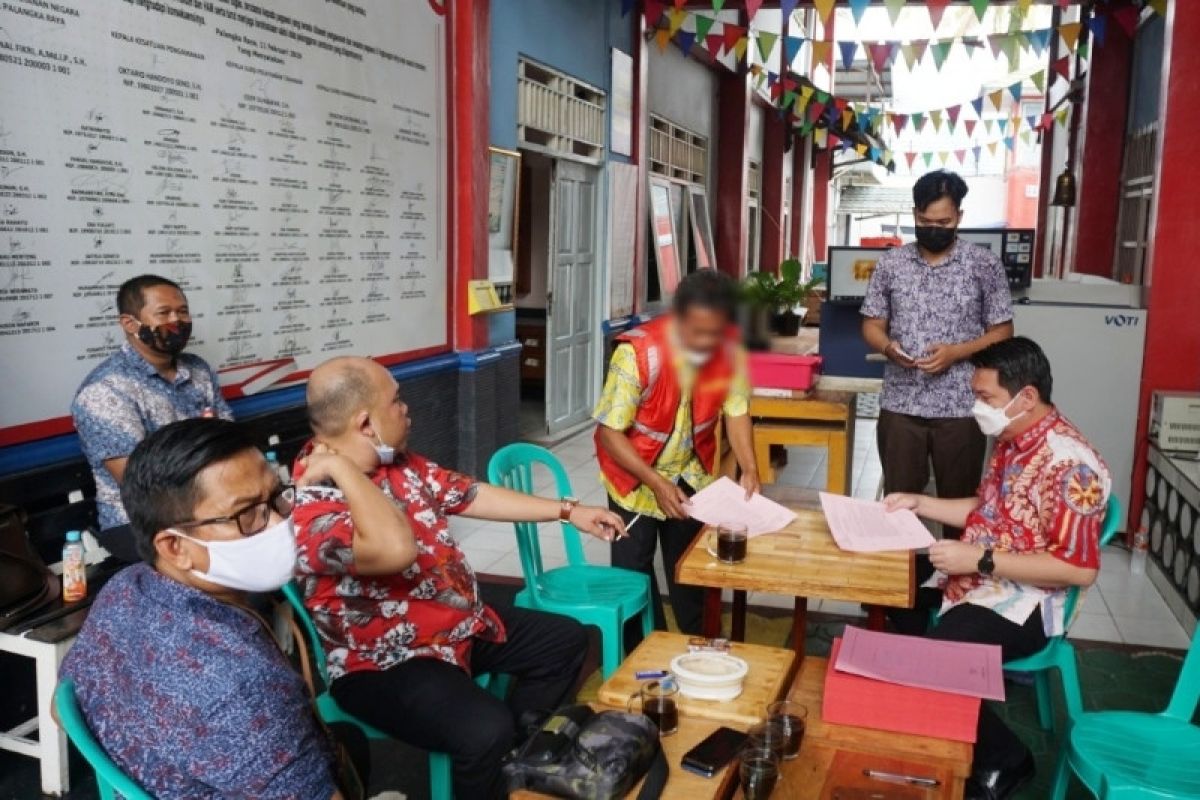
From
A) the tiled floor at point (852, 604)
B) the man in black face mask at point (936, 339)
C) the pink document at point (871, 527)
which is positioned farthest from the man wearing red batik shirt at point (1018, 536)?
the tiled floor at point (852, 604)

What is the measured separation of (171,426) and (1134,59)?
7.87m

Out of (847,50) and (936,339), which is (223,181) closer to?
(936,339)

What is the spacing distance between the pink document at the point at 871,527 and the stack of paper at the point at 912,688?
474mm

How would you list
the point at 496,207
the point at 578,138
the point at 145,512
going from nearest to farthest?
1. the point at 145,512
2. the point at 496,207
3. the point at 578,138

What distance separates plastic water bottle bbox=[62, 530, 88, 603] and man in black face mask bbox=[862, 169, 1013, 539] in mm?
2363

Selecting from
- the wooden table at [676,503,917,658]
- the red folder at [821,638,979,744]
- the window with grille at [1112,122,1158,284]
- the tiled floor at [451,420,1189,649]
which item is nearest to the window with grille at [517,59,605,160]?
the tiled floor at [451,420,1189,649]

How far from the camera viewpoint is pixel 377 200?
4.14 m

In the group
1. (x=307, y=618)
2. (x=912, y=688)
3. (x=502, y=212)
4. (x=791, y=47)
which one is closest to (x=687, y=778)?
(x=912, y=688)

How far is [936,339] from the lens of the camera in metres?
3.07

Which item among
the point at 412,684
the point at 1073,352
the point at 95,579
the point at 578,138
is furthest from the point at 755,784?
the point at 578,138

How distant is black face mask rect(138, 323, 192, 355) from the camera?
8.62ft

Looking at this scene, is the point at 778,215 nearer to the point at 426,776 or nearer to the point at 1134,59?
the point at 1134,59

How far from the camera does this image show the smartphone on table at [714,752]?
1.44 metres

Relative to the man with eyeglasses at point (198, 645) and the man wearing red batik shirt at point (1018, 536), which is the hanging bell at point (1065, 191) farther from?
the man with eyeglasses at point (198, 645)
